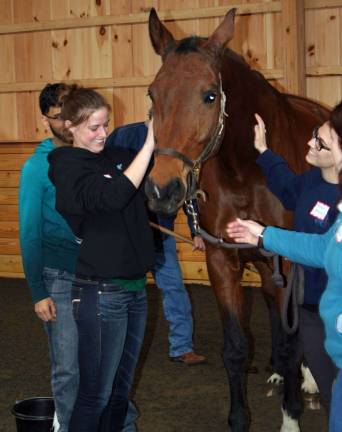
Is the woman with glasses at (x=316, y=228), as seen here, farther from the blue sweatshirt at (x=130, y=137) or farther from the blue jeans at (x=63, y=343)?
the blue sweatshirt at (x=130, y=137)

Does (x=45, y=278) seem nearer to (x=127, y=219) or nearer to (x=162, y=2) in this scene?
(x=127, y=219)

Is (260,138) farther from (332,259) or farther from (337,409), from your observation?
(337,409)

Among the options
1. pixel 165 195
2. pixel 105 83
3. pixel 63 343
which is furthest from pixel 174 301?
pixel 105 83

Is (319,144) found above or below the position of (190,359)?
above

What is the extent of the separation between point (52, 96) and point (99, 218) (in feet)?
2.10

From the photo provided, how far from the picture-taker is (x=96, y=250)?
228 centimetres

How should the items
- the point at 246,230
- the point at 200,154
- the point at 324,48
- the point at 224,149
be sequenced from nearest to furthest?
the point at 246,230 < the point at 200,154 < the point at 224,149 < the point at 324,48

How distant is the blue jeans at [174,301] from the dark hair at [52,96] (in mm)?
1853

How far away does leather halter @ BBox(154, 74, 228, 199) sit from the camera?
240cm

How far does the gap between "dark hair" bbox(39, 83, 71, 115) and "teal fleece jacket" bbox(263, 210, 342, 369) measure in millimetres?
1030

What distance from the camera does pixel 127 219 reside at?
91.4 inches

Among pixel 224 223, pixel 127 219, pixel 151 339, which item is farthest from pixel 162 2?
pixel 127 219

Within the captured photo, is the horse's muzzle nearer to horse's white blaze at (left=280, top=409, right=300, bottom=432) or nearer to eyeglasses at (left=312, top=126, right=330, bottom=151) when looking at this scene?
eyeglasses at (left=312, top=126, right=330, bottom=151)

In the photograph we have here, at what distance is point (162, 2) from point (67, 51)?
1018 millimetres
